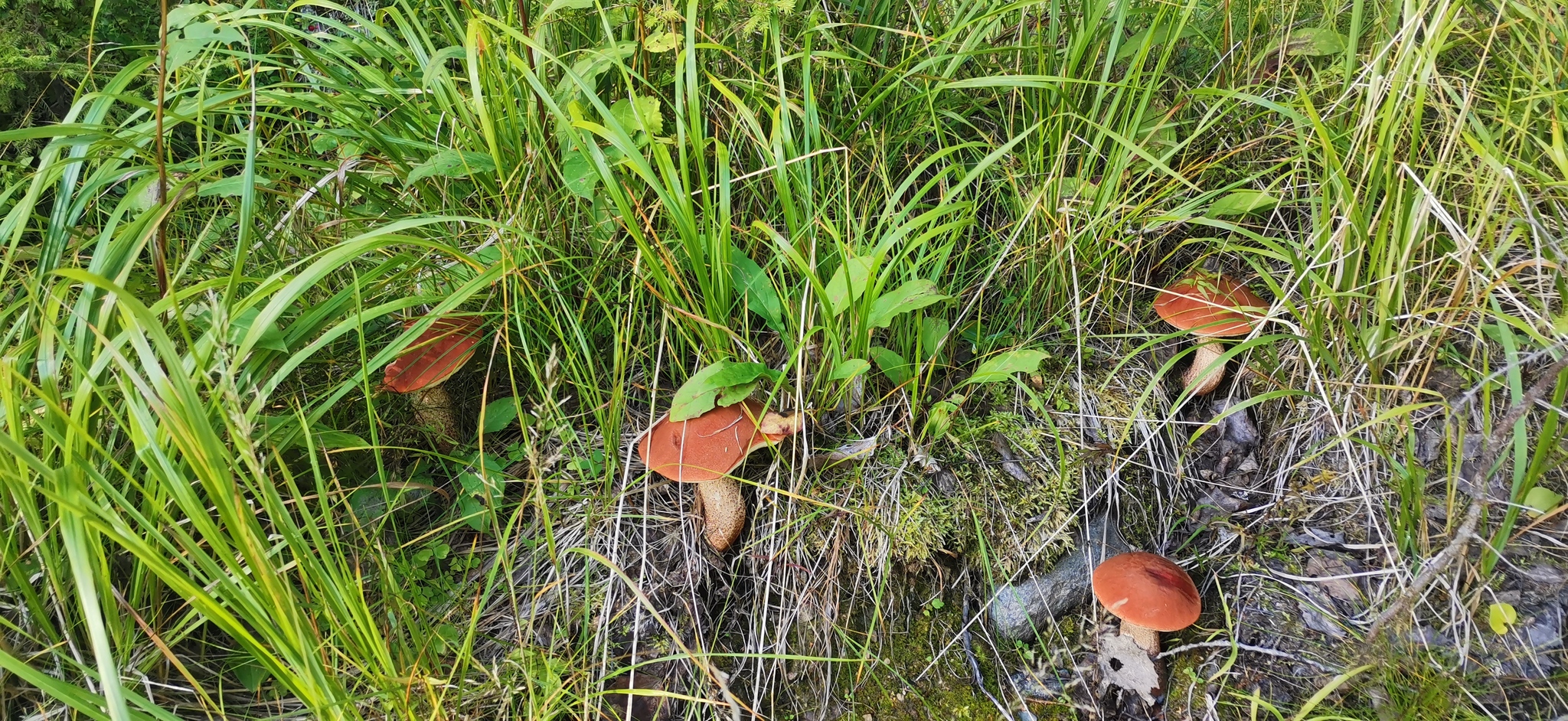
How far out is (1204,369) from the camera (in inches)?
66.0

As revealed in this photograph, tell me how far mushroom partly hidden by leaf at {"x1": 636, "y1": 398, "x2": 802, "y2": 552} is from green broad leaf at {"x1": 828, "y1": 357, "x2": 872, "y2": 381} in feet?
0.36

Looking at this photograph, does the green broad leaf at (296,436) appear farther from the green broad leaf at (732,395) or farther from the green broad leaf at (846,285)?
the green broad leaf at (846,285)

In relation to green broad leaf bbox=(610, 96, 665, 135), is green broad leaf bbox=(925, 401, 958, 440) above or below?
below

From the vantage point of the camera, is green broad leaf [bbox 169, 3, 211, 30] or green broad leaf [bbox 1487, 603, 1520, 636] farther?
green broad leaf [bbox 169, 3, 211, 30]

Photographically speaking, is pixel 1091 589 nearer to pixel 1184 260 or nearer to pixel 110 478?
pixel 1184 260

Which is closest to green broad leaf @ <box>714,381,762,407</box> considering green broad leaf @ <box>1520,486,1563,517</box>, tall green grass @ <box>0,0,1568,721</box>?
tall green grass @ <box>0,0,1568,721</box>

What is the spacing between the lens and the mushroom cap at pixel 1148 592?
1.44 m

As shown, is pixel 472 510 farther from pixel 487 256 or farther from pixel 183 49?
pixel 183 49

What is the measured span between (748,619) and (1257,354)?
1224 mm

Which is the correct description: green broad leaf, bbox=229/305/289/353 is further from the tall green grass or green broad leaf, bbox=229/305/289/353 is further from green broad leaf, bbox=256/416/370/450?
green broad leaf, bbox=256/416/370/450

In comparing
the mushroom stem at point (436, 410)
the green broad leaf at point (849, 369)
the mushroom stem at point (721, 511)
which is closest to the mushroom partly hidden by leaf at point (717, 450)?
the mushroom stem at point (721, 511)

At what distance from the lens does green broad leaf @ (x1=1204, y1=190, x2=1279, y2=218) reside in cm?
164

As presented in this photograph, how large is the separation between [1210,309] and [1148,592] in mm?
623

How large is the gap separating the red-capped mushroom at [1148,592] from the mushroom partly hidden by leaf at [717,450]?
0.65 metres
